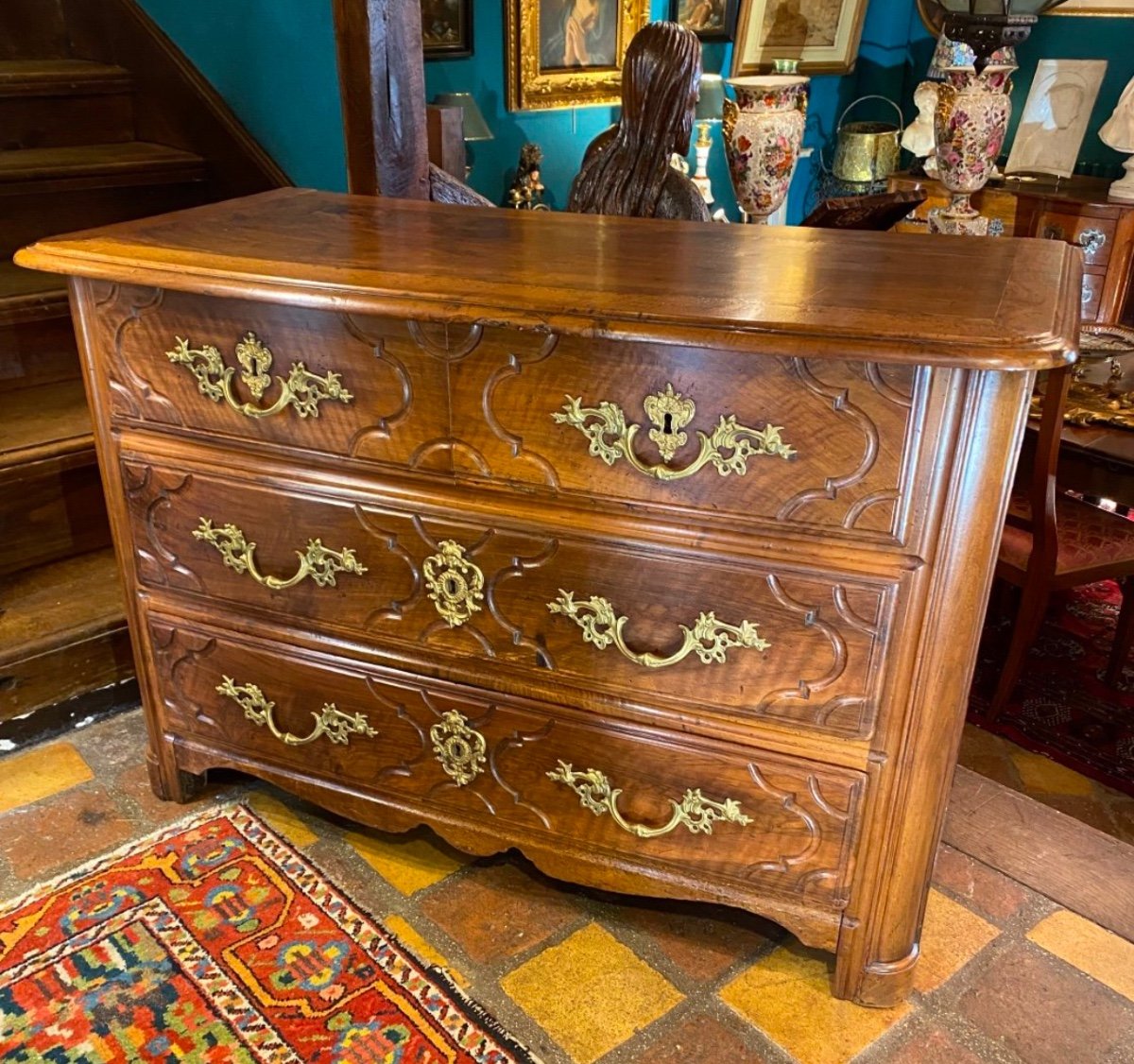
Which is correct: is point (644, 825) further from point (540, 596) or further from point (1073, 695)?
point (1073, 695)

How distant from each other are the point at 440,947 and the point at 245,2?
186 cm

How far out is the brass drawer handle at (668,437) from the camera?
3.66 ft

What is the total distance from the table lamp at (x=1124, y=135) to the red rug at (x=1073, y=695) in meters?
2.19

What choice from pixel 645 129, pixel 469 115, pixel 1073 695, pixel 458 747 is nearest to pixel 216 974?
pixel 458 747

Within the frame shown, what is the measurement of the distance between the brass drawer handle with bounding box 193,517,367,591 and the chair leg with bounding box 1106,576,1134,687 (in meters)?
2.17

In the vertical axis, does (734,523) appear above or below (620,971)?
above

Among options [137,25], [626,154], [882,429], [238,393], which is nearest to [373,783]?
[238,393]

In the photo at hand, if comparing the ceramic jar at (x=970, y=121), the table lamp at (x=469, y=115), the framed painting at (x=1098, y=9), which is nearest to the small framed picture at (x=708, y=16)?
the table lamp at (x=469, y=115)

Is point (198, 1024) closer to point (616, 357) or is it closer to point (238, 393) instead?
point (238, 393)

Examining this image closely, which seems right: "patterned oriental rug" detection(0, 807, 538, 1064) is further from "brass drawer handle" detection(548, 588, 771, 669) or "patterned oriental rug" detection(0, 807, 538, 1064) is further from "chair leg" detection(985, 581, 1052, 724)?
"chair leg" detection(985, 581, 1052, 724)

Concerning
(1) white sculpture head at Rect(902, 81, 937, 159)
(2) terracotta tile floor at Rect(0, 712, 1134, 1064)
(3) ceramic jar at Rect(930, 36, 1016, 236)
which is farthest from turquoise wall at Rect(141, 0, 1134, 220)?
(3) ceramic jar at Rect(930, 36, 1016, 236)

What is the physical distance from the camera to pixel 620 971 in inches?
55.9

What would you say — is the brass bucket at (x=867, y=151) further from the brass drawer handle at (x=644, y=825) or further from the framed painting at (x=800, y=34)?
the brass drawer handle at (x=644, y=825)

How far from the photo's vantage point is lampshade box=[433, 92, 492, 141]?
347 centimetres
